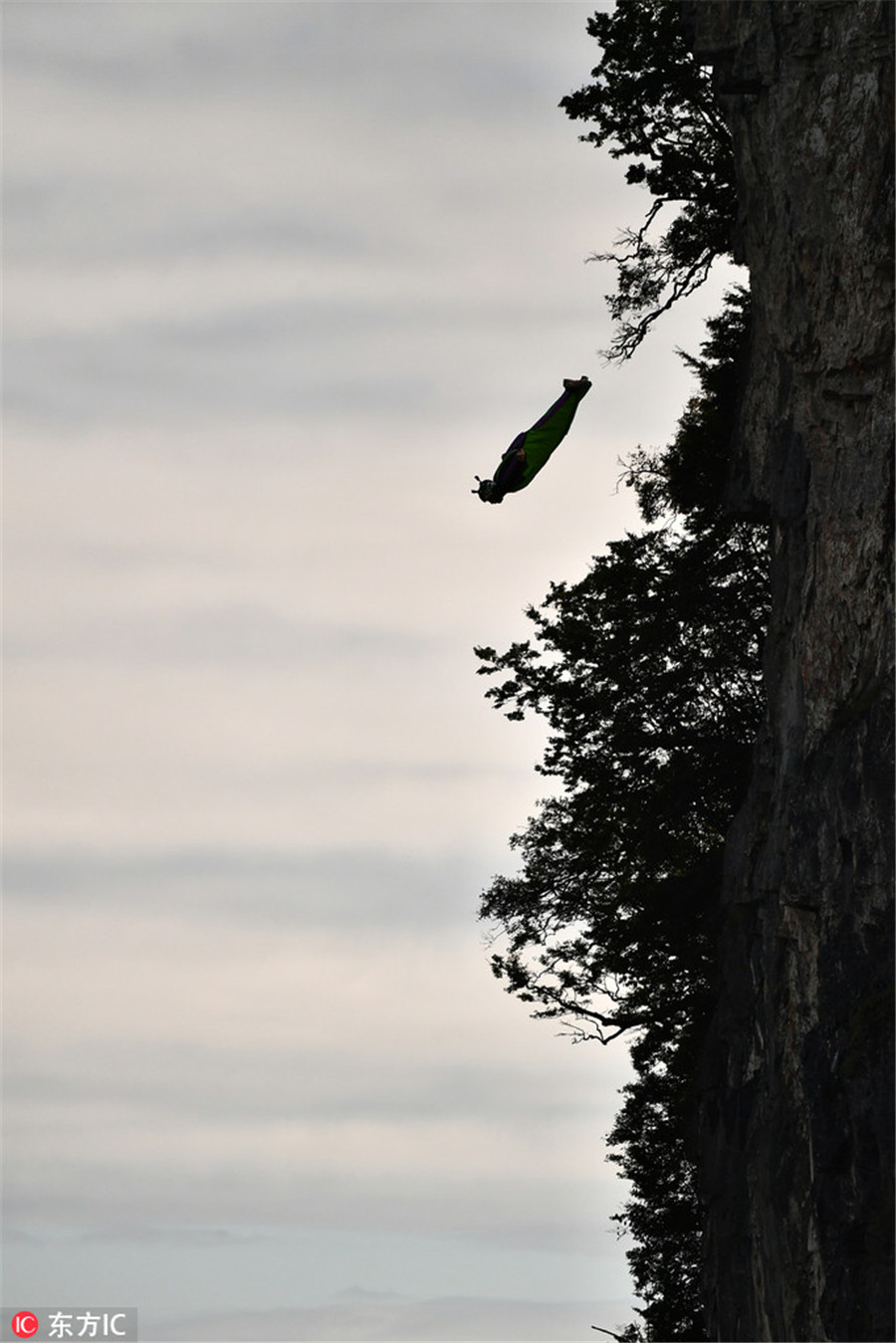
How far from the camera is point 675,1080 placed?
35.7 metres

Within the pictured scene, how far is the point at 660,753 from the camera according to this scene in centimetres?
3553

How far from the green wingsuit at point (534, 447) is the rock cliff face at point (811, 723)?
129 inches

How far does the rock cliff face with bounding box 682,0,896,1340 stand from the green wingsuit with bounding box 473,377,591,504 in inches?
129

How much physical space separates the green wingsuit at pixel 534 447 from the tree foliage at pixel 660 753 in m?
4.66

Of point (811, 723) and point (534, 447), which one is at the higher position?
point (534, 447)

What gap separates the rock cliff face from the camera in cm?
2820

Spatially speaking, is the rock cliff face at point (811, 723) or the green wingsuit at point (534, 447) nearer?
the rock cliff face at point (811, 723)

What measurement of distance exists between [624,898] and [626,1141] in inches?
194

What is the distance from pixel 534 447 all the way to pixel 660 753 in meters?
6.49

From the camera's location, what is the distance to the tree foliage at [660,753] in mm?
35281

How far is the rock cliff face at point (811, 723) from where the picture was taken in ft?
92.5

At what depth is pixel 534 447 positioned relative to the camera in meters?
31.4

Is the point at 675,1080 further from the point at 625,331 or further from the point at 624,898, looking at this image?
the point at 625,331

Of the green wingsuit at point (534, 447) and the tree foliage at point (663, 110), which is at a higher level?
the tree foliage at point (663, 110)
